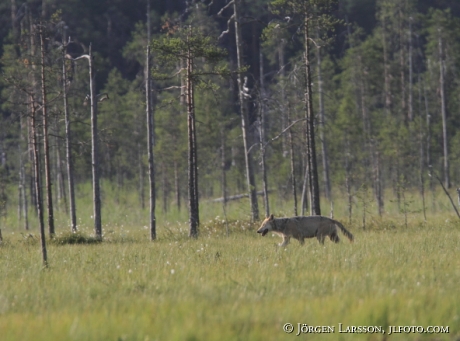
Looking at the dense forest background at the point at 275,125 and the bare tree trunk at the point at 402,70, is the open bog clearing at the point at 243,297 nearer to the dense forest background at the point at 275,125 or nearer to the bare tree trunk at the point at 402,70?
the dense forest background at the point at 275,125

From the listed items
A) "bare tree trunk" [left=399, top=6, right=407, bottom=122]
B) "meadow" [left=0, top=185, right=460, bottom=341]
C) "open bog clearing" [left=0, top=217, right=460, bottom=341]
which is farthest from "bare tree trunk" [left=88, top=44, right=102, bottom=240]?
"bare tree trunk" [left=399, top=6, right=407, bottom=122]

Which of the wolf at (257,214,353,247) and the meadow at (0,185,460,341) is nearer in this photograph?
the meadow at (0,185,460,341)

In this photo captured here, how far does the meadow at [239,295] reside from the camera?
7.51m

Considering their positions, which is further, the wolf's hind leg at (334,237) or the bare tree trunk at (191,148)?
the bare tree trunk at (191,148)

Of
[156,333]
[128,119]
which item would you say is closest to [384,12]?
[128,119]

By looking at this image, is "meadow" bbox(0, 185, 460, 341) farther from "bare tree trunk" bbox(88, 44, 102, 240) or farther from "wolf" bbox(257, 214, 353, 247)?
"bare tree trunk" bbox(88, 44, 102, 240)

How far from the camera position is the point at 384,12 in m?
58.8

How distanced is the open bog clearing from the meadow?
0.02 m

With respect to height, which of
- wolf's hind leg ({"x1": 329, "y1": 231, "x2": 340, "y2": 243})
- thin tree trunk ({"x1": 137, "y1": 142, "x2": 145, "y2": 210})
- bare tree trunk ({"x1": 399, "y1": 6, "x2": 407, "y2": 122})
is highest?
bare tree trunk ({"x1": 399, "y1": 6, "x2": 407, "y2": 122})

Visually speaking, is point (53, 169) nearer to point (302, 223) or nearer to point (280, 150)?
point (280, 150)

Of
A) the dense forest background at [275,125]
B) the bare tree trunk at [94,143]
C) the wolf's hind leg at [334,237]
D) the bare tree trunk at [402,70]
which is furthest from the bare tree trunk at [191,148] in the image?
the bare tree trunk at [402,70]

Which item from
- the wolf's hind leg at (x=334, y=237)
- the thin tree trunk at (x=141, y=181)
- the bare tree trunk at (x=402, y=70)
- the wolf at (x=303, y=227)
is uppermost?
the bare tree trunk at (x=402, y=70)

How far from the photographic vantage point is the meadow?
7.51m

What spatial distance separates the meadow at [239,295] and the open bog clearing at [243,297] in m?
0.02
